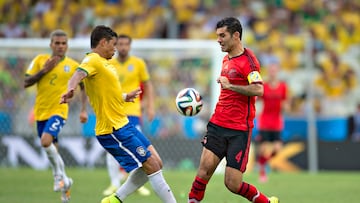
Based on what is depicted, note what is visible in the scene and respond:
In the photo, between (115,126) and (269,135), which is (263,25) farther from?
(115,126)

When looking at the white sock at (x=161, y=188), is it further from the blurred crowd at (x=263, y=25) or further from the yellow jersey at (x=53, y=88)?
the blurred crowd at (x=263, y=25)

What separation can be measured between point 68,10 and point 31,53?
457 cm

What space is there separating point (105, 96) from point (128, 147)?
0.66 meters

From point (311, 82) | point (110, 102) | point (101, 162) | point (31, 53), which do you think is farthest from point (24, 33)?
point (110, 102)

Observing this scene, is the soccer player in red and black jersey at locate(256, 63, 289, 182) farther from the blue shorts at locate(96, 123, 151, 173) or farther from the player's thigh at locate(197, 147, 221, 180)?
the blue shorts at locate(96, 123, 151, 173)

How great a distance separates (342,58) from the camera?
21875 mm

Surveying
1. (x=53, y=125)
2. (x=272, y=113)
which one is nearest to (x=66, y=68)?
(x=53, y=125)

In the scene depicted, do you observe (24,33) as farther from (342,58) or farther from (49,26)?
(342,58)

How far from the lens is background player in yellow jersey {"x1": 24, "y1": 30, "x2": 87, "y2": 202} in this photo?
12156 mm

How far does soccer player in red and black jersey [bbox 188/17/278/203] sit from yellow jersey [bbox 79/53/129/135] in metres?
1.11

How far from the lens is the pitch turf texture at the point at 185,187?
1245 centimetres

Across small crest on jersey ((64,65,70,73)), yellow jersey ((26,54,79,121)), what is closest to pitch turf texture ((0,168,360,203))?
yellow jersey ((26,54,79,121))

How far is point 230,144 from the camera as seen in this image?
9414 millimetres

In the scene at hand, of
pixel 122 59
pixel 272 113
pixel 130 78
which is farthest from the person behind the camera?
pixel 272 113
